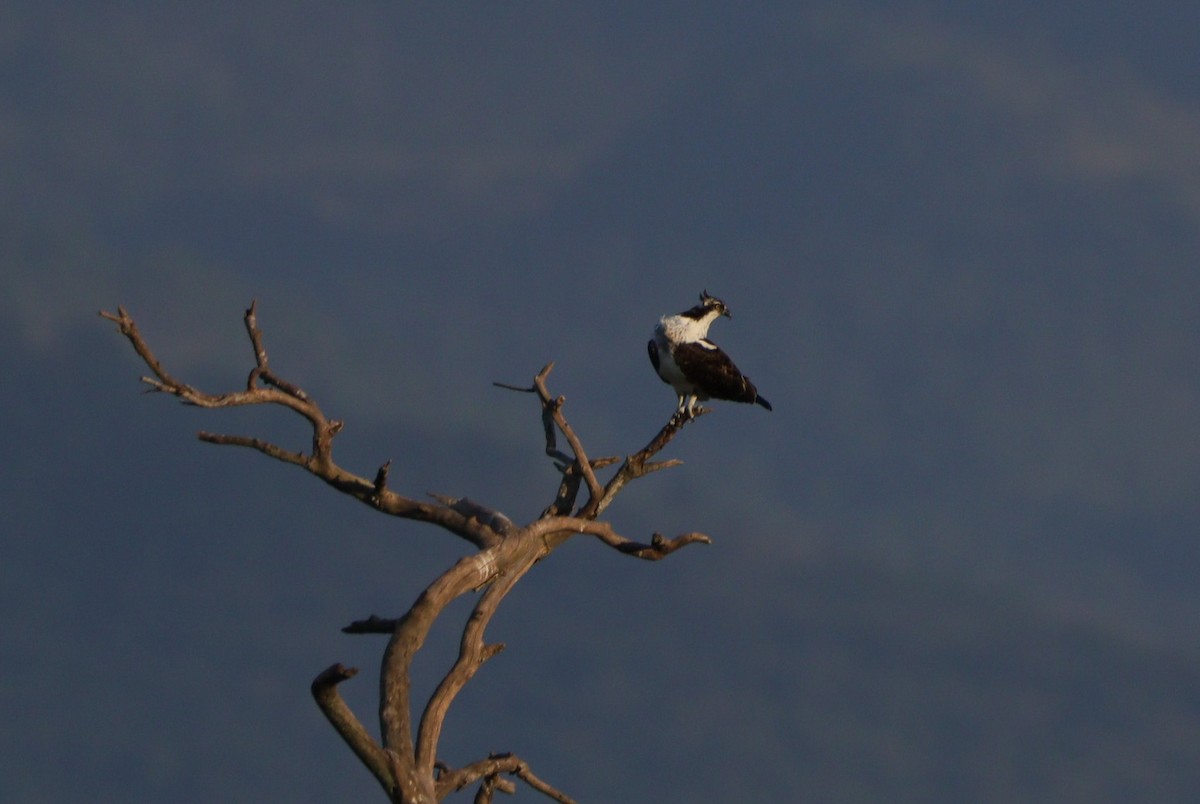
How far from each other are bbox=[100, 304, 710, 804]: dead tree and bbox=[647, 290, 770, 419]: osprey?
13.6ft

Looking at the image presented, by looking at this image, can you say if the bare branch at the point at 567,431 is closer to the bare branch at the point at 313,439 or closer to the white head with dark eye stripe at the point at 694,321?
the bare branch at the point at 313,439

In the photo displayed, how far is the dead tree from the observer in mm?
15336

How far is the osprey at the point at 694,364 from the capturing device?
2377cm

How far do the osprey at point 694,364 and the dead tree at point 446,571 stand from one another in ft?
13.6

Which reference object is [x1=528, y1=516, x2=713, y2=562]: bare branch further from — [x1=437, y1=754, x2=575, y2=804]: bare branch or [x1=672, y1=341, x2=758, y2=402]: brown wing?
[x1=672, y1=341, x2=758, y2=402]: brown wing

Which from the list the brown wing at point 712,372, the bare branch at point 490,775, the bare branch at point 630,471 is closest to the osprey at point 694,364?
the brown wing at point 712,372

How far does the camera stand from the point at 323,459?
1744 centimetres

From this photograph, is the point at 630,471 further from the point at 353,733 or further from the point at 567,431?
the point at 353,733

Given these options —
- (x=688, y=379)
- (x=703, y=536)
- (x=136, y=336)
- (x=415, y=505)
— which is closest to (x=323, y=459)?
(x=415, y=505)

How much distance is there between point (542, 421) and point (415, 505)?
154 cm

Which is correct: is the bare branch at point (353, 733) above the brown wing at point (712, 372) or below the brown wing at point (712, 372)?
below

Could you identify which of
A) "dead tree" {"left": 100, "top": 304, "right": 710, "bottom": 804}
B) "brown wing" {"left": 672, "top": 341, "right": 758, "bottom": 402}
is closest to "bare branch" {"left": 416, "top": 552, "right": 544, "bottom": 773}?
"dead tree" {"left": 100, "top": 304, "right": 710, "bottom": 804}

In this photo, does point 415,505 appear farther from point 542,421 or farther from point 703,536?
point 703,536

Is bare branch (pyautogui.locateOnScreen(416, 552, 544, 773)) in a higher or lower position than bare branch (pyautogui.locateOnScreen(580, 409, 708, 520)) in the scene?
lower
